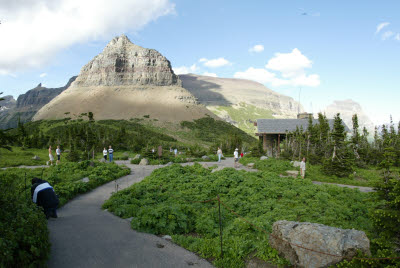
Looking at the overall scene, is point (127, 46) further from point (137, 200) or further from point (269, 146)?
point (137, 200)

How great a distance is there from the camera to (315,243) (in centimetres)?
625

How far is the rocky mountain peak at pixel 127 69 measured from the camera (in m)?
126

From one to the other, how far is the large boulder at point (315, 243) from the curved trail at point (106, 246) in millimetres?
2177

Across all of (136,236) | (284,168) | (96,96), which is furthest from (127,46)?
(136,236)

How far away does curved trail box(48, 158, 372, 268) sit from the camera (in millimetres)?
6562

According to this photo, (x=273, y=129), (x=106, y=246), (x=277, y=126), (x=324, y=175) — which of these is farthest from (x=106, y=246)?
(x=277, y=126)

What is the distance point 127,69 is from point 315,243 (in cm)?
13518

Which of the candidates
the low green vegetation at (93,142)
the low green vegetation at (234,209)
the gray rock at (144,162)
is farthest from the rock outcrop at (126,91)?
the low green vegetation at (234,209)

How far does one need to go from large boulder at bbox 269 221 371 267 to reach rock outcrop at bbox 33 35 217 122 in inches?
3647

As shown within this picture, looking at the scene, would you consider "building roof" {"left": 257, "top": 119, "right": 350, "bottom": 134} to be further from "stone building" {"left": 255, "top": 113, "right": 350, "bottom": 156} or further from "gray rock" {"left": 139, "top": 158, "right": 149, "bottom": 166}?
"gray rock" {"left": 139, "top": 158, "right": 149, "bottom": 166}

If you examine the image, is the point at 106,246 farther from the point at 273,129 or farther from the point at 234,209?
the point at 273,129

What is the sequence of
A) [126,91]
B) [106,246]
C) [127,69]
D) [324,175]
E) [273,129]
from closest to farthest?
1. [106,246]
2. [324,175]
3. [273,129]
4. [126,91]
5. [127,69]

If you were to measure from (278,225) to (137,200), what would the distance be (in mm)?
6934

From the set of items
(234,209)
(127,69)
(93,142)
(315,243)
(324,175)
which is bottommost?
(324,175)
